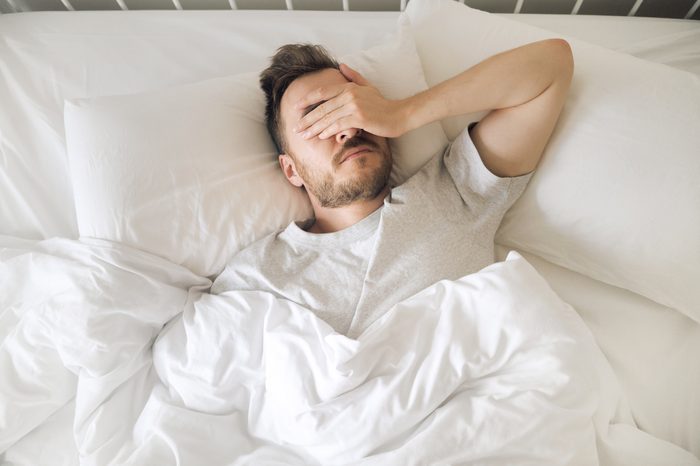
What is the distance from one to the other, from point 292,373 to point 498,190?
2.24 ft

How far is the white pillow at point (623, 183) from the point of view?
960mm

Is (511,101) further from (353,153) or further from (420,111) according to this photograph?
(353,153)

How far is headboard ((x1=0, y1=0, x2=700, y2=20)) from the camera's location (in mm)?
1495

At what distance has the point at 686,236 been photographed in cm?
95

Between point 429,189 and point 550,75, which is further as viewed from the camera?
point 429,189

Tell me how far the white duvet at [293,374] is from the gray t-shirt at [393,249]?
0.08 meters

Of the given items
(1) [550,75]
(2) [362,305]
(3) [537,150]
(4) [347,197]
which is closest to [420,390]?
(2) [362,305]

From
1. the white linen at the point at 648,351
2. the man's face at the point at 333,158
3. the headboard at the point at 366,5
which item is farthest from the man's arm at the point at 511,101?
the headboard at the point at 366,5

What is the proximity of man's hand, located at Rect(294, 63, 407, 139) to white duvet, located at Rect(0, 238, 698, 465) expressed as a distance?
431 mm

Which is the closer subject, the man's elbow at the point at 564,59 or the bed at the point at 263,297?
the bed at the point at 263,297

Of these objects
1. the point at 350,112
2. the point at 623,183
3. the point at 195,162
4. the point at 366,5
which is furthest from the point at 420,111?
the point at 366,5

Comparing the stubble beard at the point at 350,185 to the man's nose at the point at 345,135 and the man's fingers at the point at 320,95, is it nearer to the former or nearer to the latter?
the man's nose at the point at 345,135

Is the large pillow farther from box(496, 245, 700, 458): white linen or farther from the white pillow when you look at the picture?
box(496, 245, 700, 458): white linen

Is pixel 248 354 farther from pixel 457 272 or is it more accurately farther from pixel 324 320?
pixel 457 272
